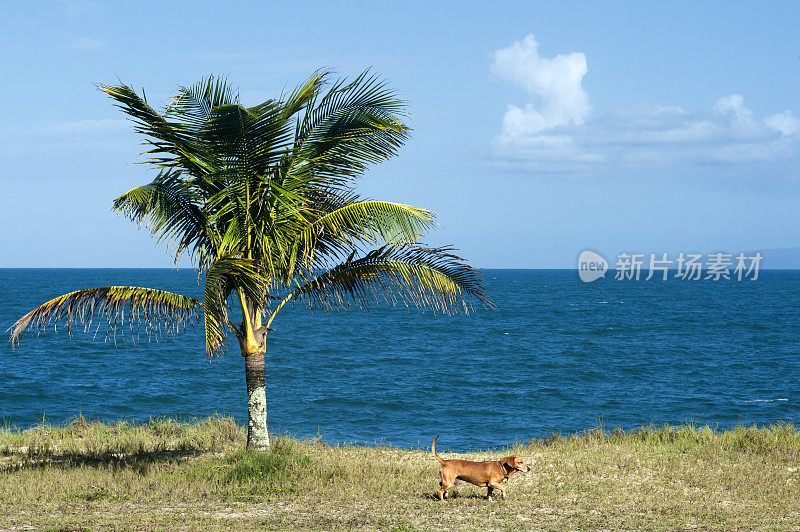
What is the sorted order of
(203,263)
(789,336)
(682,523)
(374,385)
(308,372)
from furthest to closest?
(789,336) → (308,372) → (374,385) → (203,263) → (682,523)

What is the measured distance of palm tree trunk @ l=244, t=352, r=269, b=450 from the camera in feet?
39.8

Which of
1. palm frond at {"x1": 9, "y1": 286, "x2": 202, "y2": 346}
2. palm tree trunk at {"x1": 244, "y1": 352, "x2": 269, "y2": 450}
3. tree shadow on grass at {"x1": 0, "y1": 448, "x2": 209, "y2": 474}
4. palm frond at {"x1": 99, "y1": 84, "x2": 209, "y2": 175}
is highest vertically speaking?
palm frond at {"x1": 99, "y1": 84, "x2": 209, "y2": 175}

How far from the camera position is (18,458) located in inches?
543

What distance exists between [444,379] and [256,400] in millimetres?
25480

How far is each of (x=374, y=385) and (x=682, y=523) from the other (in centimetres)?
2563

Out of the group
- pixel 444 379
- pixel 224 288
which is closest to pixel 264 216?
pixel 224 288

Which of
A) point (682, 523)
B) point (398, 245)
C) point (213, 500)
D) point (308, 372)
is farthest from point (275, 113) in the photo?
point (308, 372)

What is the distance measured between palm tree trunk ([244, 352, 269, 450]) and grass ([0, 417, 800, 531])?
1.20ft

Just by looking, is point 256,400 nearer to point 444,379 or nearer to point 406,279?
point 406,279

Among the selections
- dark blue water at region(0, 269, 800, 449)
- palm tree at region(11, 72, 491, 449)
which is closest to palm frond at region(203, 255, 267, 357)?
palm tree at region(11, 72, 491, 449)

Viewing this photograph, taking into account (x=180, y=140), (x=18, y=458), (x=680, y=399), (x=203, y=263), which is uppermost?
(x=180, y=140)

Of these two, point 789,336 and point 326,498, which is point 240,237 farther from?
point 789,336

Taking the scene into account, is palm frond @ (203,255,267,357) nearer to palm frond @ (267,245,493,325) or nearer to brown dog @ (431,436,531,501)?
palm frond @ (267,245,493,325)

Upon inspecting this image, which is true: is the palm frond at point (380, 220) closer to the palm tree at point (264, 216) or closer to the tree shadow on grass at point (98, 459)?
the palm tree at point (264, 216)
